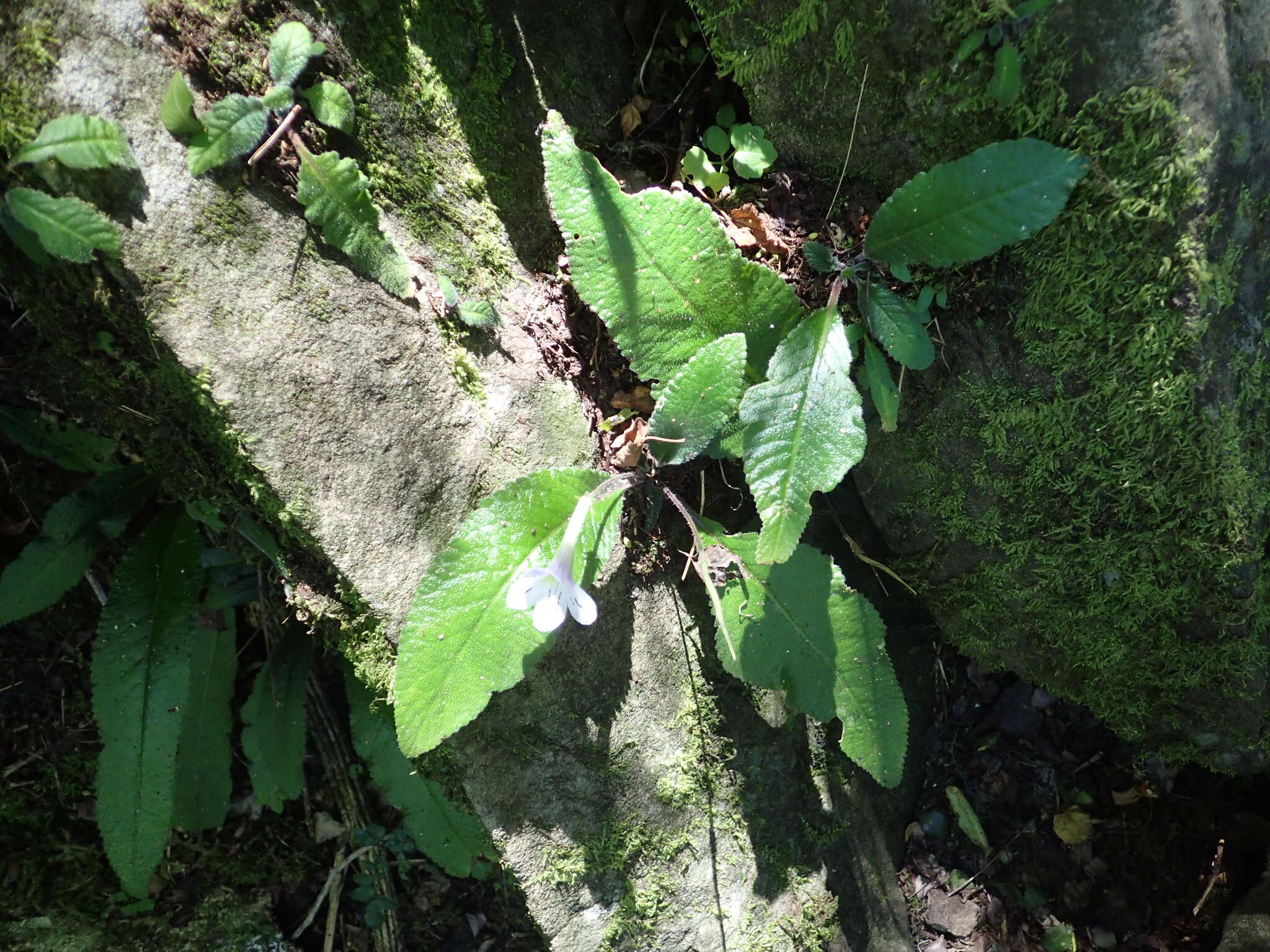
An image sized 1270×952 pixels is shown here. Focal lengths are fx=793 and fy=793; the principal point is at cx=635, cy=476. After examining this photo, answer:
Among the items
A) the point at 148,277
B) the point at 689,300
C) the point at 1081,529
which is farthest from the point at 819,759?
the point at 148,277

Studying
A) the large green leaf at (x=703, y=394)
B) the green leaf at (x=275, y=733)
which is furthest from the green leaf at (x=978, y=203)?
the green leaf at (x=275, y=733)

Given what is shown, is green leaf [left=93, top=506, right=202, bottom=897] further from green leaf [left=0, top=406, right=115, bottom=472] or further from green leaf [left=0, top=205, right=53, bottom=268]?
green leaf [left=0, top=205, right=53, bottom=268]

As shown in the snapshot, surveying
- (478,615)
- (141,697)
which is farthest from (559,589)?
(141,697)

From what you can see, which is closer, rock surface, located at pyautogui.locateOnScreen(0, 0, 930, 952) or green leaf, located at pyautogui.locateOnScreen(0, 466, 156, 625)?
rock surface, located at pyautogui.locateOnScreen(0, 0, 930, 952)

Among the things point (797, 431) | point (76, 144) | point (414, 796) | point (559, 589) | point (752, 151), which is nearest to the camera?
point (76, 144)

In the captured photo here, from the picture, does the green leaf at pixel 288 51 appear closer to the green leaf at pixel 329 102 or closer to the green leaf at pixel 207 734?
the green leaf at pixel 329 102

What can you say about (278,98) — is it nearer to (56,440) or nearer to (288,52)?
(288,52)

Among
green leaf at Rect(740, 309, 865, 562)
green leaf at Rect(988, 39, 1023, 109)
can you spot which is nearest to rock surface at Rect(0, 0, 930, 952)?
green leaf at Rect(740, 309, 865, 562)
